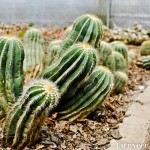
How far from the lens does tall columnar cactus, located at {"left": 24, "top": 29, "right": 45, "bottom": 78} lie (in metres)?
5.12

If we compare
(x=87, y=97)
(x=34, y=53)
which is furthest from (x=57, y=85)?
(x=34, y=53)

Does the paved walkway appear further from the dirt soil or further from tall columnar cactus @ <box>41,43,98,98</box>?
tall columnar cactus @ <box>41,43,98,98</box>

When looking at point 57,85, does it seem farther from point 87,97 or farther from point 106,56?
point 106,56

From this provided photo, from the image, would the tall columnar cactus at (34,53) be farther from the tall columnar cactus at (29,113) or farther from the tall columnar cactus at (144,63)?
the tall columnar cactus at (144,63)

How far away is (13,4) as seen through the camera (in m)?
12.4

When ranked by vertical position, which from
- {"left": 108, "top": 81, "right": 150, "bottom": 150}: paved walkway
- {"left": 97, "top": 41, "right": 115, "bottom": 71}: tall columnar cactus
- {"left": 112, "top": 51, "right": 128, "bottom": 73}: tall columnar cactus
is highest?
{"left": 97, "top": 41, "right": 115, "bottom": 71}: tall columnar cactus

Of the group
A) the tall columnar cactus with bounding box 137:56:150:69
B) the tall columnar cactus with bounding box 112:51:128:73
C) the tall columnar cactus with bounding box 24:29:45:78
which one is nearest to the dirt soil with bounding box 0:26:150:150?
the tall columnar cactus with bounding box 112:51:128:73

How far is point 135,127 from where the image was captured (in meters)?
3.84

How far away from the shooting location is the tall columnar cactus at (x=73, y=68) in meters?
3.31

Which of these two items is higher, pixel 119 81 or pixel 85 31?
pixel 85 31

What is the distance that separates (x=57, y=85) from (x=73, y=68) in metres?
0.21

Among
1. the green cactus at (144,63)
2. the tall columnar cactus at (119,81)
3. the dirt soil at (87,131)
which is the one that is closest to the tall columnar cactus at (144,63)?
the green cactus at (144,63)

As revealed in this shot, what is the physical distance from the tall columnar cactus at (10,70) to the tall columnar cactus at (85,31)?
667 millimetres

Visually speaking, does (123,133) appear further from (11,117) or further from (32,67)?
A: (32,67)
